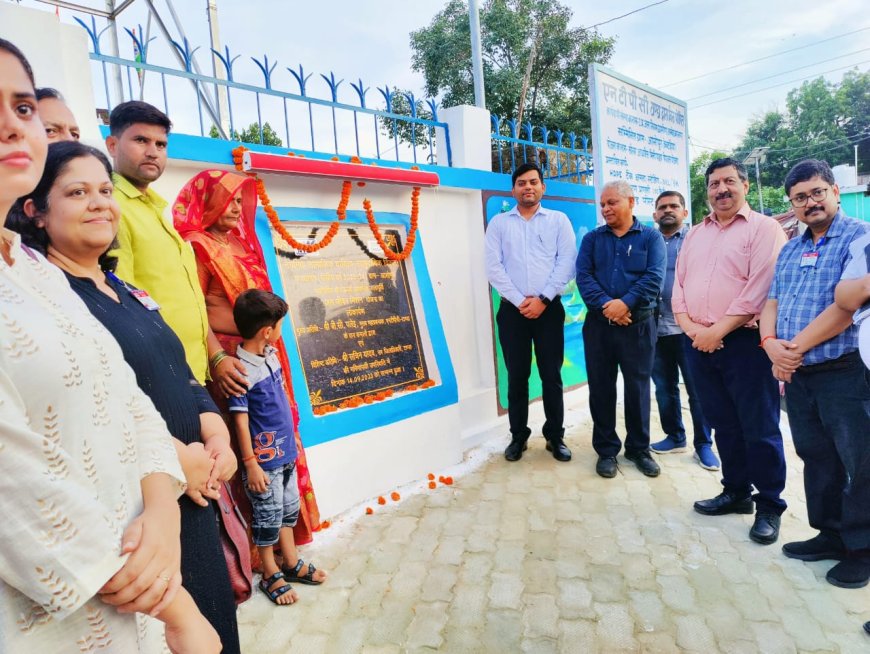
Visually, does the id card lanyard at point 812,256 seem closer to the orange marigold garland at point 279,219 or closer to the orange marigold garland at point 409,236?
the orange marigold garland at point 409,236

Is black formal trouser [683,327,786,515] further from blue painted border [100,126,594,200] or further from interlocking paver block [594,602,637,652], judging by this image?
blue painted border [100,126,594,200]

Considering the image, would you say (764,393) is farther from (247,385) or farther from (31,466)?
(31,466)

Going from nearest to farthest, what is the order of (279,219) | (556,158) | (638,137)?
(279,219)
(638,137)
(556,158)

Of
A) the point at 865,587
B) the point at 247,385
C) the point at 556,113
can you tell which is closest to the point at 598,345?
the point at 865,587

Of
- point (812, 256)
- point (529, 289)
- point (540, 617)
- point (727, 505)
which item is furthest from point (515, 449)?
point (812, 256)

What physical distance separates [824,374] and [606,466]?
1.52 metres

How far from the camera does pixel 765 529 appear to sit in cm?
258

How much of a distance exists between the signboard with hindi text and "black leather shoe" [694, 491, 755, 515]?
2159 millimetres

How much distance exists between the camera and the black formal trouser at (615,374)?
341 centimetres

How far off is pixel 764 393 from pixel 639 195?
2279mm

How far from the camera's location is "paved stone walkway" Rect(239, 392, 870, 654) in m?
1.96

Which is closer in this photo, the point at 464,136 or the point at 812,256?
the point at 812,256

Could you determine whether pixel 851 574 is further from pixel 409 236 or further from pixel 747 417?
pixel 409 236

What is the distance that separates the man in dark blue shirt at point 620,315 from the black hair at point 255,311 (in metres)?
2.13
